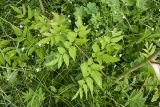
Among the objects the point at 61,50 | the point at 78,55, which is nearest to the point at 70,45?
the point at 61,50

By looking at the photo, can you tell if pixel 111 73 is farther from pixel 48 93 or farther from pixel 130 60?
pixel 48 93

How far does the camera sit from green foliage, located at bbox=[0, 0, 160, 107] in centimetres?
191

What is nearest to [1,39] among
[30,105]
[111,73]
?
[30,105]

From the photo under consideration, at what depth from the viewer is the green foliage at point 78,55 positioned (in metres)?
1.91

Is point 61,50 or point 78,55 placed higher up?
point 61,50

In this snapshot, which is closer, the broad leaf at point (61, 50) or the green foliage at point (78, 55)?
the broad leaf at point (61, 50)

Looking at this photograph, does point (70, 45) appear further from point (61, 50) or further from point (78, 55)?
point (78, 55)

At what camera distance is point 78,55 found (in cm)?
203

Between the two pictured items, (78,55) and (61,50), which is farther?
(78,55)

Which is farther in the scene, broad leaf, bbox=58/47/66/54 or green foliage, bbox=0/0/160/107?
green foliage, bbox=0/0/160/107

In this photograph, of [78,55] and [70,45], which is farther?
[78,55]

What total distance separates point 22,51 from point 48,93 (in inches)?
12.6

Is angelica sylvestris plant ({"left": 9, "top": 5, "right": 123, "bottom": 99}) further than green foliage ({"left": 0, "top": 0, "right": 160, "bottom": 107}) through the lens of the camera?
No

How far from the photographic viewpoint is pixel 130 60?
218cm
